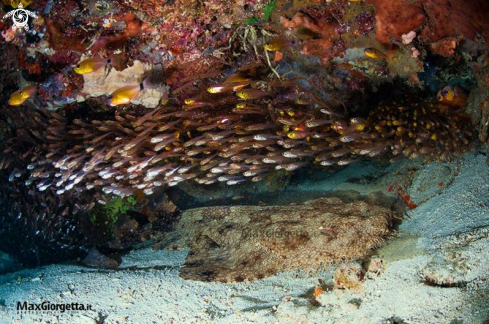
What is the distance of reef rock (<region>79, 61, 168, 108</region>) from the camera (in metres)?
5.66

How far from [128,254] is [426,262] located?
572cm

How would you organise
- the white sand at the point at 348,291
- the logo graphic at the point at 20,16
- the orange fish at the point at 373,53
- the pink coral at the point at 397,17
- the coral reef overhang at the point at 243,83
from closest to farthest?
the white sand at the point at 348,291 < the pink coral at the point at 397,17 < the orange fish at the point at 373,53 < the coral reef overhang at the point at 243,83 < the logo graphic at the point at 20,16

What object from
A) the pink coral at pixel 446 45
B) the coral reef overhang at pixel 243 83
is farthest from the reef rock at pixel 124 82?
the pink coral at pixel 446 45

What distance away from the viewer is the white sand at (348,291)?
3373mm

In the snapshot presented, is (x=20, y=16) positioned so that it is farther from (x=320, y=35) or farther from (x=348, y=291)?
(x=348, y=291)

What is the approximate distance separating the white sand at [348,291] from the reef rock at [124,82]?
312 centimetres

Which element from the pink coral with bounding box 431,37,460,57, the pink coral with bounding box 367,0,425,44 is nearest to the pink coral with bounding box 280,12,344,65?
the pink coral with bounding box 367,0,425,44

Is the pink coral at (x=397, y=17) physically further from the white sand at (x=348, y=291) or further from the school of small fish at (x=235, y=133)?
the white sand at (x=348, y=291)

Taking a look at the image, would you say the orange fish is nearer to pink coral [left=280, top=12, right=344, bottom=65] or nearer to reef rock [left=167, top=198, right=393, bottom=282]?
pink coral [left=280, top=12, right=344, bottom=65]

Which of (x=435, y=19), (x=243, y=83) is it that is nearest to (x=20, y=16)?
(x=243, y=83)

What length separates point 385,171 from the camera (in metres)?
7.21

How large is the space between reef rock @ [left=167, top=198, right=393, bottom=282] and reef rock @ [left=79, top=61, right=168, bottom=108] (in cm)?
283

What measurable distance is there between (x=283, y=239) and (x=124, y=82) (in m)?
3.95

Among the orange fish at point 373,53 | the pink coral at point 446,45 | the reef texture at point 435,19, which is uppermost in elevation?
the reef texture at point 435,19
